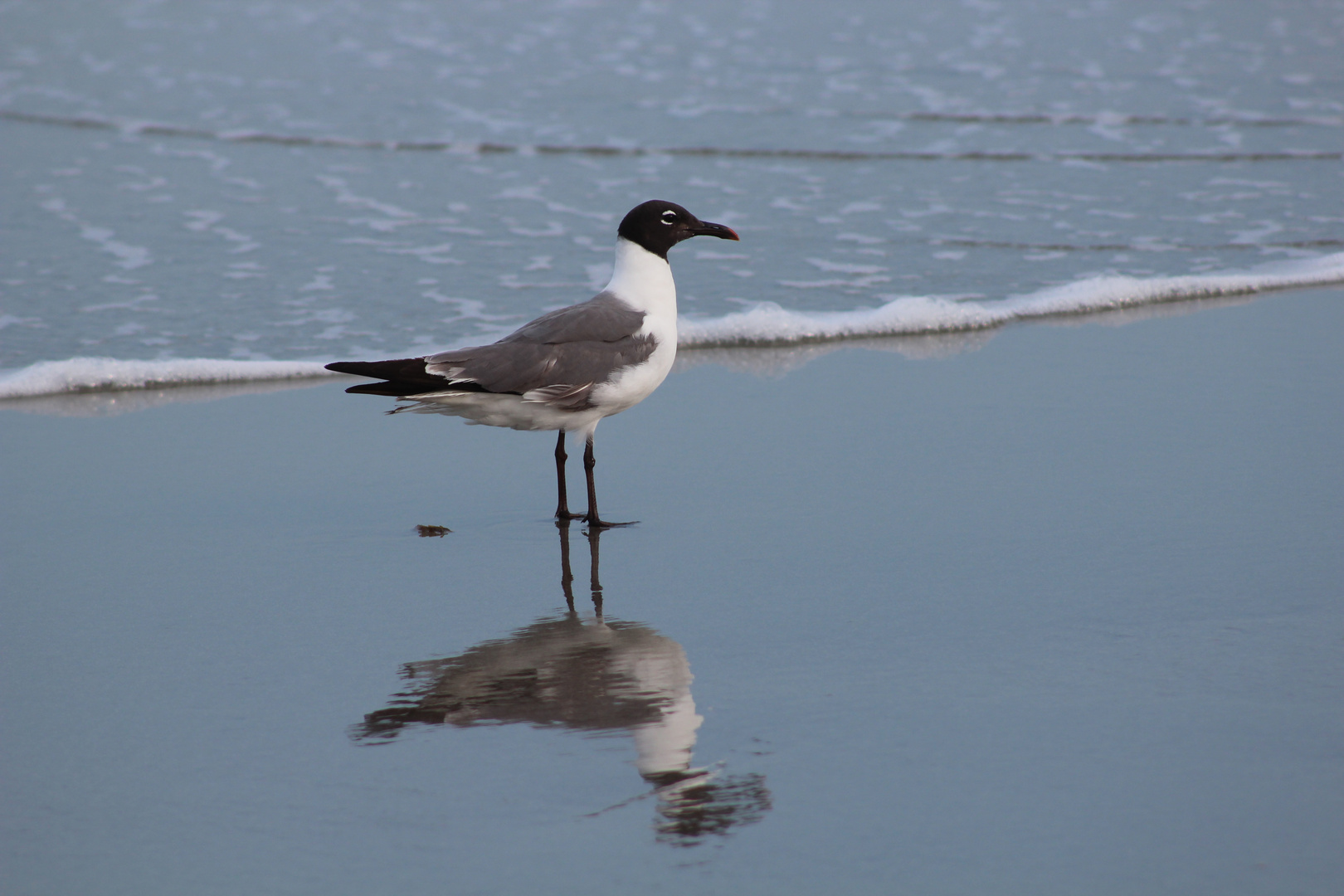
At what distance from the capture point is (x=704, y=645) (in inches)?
155

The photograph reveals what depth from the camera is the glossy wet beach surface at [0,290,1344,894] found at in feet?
9.51

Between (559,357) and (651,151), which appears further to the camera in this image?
(651,151)

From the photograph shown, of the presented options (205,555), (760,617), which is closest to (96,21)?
(205,555)

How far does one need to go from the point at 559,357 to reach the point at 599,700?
170 cm

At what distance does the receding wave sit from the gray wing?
732cm

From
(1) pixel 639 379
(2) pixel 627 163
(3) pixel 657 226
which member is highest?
(2) pixel 627 163

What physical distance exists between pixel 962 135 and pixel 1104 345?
20.8ft

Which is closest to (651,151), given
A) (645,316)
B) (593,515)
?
(645,316)

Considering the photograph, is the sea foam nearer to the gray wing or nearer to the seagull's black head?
the seagull's black head

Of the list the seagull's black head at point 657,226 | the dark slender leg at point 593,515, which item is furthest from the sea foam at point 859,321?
the dark slender leg at point 593,515

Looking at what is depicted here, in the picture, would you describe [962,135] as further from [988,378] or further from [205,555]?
[205,555]

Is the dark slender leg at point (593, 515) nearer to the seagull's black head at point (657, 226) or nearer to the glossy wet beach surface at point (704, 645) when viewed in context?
the glossy wet beach surface at point (704, 645)

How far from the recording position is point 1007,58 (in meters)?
16.9

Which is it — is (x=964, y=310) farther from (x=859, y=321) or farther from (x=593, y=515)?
(x=593, y=515)
